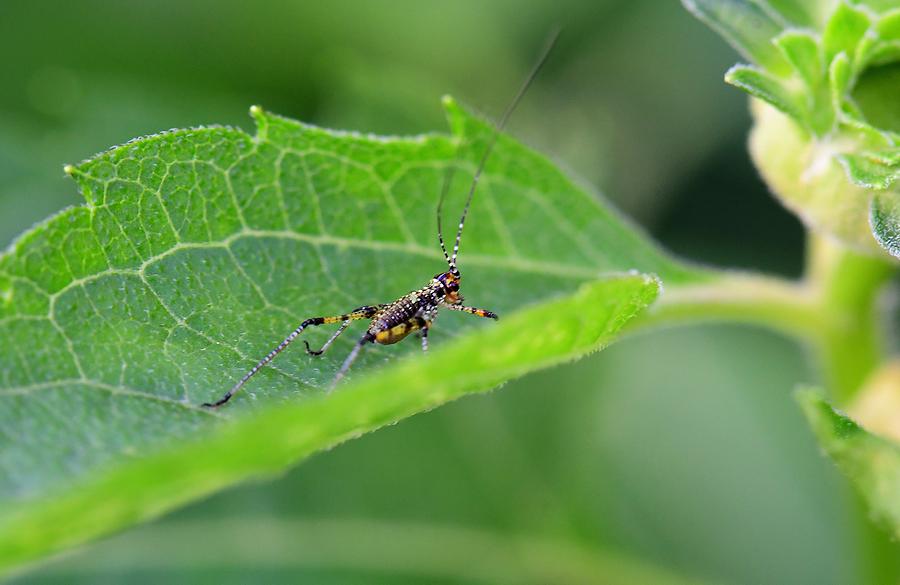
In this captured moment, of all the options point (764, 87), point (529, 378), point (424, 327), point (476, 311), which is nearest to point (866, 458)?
point (764, 87)

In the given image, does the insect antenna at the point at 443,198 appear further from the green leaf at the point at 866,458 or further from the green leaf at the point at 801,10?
the green leaf at the point at 866,458

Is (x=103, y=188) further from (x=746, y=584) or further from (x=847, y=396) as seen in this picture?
(x=746, y=584)

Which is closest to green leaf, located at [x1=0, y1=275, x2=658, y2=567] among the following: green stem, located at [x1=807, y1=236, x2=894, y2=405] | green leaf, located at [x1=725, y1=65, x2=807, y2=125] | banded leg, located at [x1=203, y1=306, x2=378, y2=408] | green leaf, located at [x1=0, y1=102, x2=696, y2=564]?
green leaf, located at [x1=0, y1=102, x2=696, y2=564]

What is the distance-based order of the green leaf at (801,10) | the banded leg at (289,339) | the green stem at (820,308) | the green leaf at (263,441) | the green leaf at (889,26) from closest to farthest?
the green leaf at (263,441) < the banded leg at (289,339) < the green leaf at (889,26) < the green leaf at (801,10) < the green stem at (820,308)

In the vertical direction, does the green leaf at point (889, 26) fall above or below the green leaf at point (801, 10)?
below

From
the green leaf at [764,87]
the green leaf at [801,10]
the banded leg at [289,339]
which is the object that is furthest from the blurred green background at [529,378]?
the green leaf at [801,10]

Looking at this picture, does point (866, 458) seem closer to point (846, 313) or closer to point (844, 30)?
point (846, 313)

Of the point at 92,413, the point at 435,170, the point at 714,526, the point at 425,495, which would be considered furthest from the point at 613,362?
the point at 92,413
